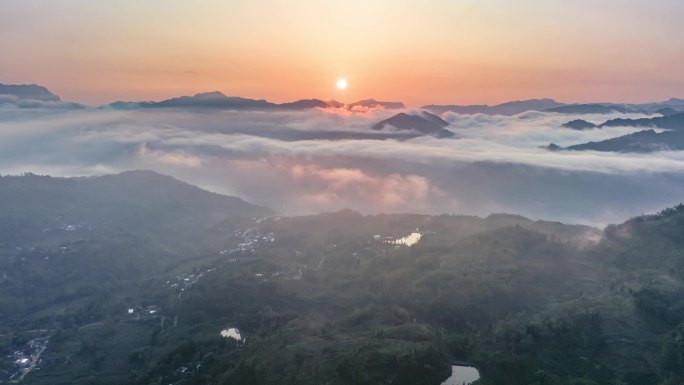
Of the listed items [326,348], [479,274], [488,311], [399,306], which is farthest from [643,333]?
[326,348]

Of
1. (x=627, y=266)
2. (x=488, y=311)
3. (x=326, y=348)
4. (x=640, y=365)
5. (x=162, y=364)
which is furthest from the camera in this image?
(x=627, y=266)

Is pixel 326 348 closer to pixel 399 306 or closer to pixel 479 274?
pixel 399 306

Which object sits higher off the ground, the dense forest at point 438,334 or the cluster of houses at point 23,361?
the dense forest at point 438,334

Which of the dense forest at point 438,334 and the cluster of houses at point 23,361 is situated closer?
the dense forest at point 438,334

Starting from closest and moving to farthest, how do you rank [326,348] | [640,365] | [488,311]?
1. [640,365]
2. [326,348]
3. [488,311]

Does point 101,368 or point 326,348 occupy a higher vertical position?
point 326,348

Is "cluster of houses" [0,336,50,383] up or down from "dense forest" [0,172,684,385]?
down

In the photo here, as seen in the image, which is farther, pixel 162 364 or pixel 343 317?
pixel 343 317

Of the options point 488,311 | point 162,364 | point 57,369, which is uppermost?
point 488,311

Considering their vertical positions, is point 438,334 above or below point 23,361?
above

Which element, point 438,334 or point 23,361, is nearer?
point 438,334

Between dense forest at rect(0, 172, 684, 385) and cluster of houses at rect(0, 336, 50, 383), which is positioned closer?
dense forest at rect(0, 172, 684, 385)
